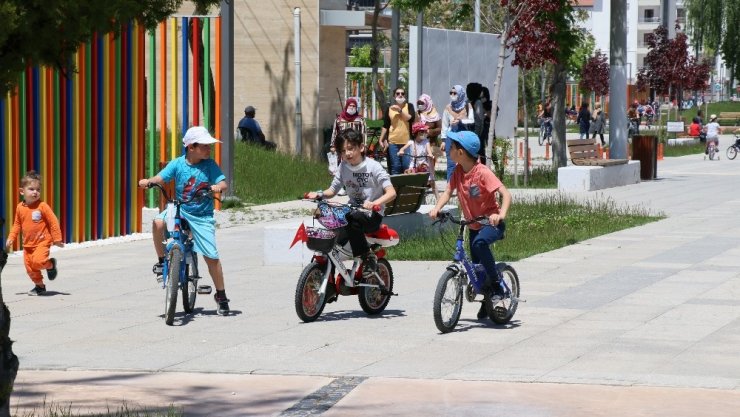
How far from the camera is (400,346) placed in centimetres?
994

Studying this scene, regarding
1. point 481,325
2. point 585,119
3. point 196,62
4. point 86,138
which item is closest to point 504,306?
point 481,325

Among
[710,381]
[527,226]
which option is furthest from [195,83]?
[710,381]

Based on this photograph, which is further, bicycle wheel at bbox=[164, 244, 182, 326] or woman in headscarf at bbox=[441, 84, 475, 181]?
woman in headscarf at bbox=[441, 84, 475, 181]

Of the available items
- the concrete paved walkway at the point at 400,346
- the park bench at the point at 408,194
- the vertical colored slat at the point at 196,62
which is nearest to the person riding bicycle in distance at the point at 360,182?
the concrete paved walkway at the point at 400,346

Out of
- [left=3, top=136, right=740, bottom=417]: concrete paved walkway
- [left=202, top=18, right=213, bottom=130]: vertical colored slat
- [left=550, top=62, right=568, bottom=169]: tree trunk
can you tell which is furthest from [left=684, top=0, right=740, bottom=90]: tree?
[left=3, top=136, right=740, bottom=417]: concrete paved walkway

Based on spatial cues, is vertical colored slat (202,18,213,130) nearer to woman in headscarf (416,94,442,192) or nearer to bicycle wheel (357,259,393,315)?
woman in headscarf (416,94,442,192)

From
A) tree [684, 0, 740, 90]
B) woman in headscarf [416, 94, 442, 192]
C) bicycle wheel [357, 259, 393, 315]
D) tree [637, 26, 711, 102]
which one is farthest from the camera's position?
tree [684, 0, 740, 90]

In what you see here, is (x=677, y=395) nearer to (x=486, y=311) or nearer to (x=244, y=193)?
(x=486, y=311)

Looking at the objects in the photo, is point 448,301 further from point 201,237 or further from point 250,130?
point 250,130

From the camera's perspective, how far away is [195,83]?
837 inches

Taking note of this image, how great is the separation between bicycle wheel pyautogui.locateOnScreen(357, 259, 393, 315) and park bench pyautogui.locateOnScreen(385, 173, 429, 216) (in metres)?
4.01

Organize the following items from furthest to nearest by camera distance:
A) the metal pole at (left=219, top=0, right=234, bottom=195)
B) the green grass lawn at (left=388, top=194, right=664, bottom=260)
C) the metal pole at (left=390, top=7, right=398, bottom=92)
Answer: the metal pole at (left=390, top=7, right=398, bottom=92)
the metal pole at (left=219, top=0, right=234, bottom=195)
the green grass lawn at (left=388, top=194, right=664, bottom=260)

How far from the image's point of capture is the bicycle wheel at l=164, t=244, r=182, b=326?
35.7 ft

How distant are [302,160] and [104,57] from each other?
409 inches
